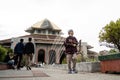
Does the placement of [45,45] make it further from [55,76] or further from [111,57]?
[55,76]

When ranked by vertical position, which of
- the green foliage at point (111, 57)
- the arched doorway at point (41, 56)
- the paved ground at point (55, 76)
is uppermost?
the arched doorway at point (41, 56)

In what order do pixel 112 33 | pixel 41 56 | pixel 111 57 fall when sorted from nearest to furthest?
pixel 111 57 → pixel 112 33 → pixel 41 56

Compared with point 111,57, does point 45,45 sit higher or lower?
higher

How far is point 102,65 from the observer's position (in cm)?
1096

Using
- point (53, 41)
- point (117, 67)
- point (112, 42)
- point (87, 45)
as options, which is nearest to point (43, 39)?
point (53, 41)

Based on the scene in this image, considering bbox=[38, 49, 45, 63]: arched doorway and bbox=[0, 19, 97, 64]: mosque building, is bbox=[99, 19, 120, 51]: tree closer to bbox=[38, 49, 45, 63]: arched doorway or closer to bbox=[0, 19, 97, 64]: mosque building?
bbox=[0, 19, 97, 64]: mosque building

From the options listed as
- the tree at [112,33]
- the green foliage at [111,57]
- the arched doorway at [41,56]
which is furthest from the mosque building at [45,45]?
the green foliage at [111,57]

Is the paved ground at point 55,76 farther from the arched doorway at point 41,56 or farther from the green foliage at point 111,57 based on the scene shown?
the arched doorway at point 41,56

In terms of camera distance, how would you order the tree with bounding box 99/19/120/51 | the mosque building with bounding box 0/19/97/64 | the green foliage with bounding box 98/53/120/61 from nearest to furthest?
the green foliage with bounding box 98/53/120/61
the tree with bounding box 99/19/120/51
the mosque building with bounding box 0/19/97/64

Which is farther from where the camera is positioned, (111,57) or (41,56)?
(41,56)

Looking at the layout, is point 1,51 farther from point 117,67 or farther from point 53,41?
point 53,41

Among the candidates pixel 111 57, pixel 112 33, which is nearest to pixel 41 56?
pixel 112 33

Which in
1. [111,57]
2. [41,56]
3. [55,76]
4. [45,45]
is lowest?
[55,76]

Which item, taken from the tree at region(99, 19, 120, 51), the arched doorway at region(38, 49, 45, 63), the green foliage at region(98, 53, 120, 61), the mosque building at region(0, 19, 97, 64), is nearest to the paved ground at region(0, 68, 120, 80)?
the green foliage at region(98, 53, 120, 61)
